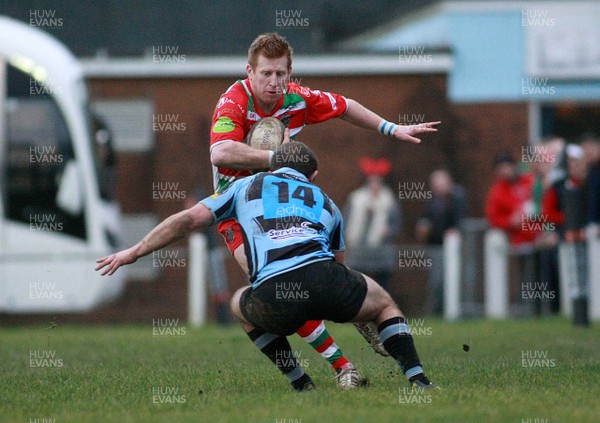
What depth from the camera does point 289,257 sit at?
774 centimetres

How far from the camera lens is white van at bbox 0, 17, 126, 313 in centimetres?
2002

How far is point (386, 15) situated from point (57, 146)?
8.23 meters

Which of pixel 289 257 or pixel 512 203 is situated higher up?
pixel 289 257

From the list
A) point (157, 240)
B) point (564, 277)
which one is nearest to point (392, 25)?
point (564, 277)

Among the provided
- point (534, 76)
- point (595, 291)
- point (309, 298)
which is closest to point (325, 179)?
point (534, 76)

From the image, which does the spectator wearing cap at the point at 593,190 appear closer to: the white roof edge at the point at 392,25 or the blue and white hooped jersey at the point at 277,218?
the white roof edge at the point at 392,25

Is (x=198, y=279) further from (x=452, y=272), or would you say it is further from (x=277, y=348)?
(x=277, y=348)

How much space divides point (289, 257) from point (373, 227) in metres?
11.5

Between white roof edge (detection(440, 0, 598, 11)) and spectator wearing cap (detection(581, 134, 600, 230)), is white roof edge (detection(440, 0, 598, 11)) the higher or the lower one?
the higher one

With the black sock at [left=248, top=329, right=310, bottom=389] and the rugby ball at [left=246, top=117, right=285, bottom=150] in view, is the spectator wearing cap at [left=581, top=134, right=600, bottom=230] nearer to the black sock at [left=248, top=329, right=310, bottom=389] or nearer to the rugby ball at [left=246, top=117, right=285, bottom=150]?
the rugby ball at [left=246, top=117, right=285, bottom=150]

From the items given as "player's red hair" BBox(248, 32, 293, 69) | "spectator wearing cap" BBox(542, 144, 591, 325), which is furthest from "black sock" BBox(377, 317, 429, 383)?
"spectator wearing cap" BBox(542, 144, 591, 325)

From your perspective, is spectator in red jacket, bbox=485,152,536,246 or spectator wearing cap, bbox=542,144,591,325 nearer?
spectator wearing cap, bbox=542,144,591,325

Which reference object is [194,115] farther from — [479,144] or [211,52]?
[479,144]

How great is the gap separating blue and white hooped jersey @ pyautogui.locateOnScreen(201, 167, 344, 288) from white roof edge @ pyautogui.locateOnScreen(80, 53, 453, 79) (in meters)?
14.7
